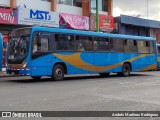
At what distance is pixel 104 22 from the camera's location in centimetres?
3716

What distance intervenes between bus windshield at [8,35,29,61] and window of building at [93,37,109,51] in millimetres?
5068

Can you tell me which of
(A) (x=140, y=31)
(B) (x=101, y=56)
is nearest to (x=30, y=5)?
(B) (x=101, y=56)

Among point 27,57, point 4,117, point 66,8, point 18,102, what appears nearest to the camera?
point 4,117

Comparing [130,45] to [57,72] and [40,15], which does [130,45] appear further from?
[40,15]

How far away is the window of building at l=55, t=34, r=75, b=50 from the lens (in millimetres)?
19797

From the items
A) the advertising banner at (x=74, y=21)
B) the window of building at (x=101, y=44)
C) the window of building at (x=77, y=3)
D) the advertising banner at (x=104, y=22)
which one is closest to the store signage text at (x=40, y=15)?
the advertising banner at (x=74, y=21)

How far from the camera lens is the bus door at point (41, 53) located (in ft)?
61.0

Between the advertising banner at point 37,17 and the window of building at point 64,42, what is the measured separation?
30.7ft

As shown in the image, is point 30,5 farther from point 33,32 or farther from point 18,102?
point 18,102

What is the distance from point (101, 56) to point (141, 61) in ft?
14.6

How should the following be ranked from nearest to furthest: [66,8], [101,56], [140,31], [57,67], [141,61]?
[57,67] → [101,56] → [141,61] → [66,8] → [140,31]

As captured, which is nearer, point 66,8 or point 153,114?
point 153,114

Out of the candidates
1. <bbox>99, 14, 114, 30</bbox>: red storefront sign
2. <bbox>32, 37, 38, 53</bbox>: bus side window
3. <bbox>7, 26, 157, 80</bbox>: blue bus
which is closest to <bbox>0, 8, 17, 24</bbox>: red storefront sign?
<bbox>7, 26, 157, 80</bbox>: blue bus

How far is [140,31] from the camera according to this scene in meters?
45.4
